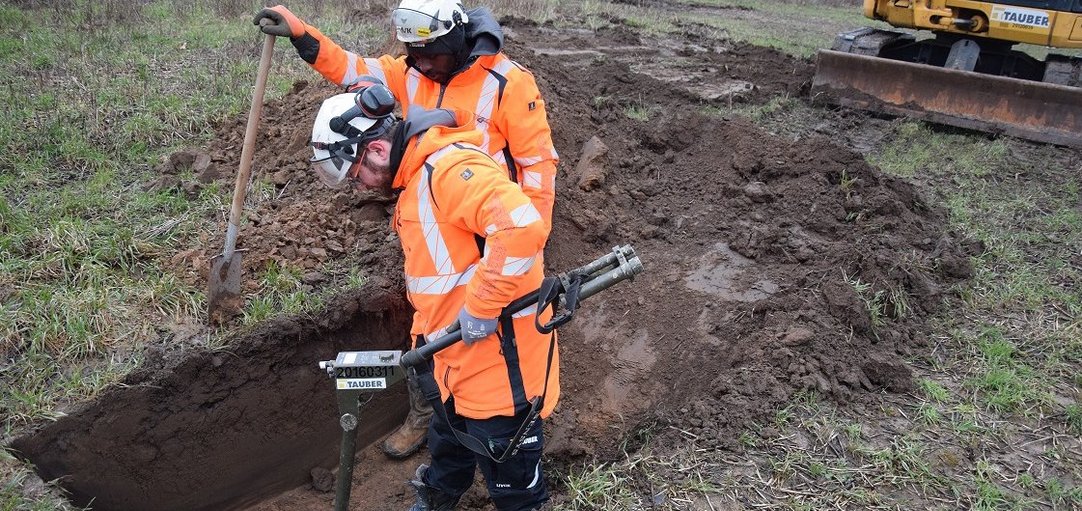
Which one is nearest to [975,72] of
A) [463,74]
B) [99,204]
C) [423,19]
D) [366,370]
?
[463,74]

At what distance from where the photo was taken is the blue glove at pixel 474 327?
2.47m

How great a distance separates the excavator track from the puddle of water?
408cm

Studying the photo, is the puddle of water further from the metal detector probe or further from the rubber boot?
the metal detector probe

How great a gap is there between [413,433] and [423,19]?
252 cm

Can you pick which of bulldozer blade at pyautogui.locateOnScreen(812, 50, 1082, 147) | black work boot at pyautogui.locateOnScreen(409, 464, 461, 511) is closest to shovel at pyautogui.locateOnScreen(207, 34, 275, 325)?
black work boot at pyautogui.locateOnScreen(409, 464, 461, 511)

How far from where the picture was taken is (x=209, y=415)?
12.9 feet

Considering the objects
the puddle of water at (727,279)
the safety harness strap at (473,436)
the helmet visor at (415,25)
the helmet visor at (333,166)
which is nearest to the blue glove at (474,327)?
the safety harness strap at (473,436)

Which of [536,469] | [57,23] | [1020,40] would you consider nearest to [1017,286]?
[536,469]

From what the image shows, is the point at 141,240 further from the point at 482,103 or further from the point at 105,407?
the point at 482,103

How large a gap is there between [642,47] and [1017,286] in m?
6.39

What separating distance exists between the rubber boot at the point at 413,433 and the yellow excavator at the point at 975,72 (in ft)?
19.5

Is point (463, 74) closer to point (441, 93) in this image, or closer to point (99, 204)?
point (441, 93)

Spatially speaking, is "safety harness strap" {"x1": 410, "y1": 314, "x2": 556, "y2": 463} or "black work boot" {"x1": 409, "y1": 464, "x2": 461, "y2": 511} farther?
"black work boot" {"x1": 409, "y1": 464, "x2": 461, "y2": 511}

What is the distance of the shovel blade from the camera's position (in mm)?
3973
